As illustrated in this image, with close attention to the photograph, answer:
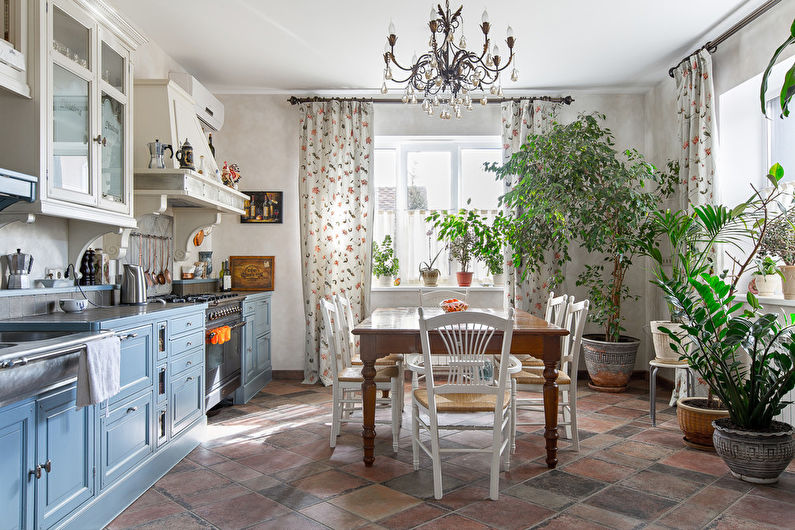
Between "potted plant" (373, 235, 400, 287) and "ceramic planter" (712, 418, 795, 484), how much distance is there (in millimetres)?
3287

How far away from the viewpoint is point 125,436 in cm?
255

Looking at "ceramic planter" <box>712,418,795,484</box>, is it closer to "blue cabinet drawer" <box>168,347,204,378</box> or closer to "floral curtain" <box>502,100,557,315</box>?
"floral curtain" <box>502,100,557,315</box>

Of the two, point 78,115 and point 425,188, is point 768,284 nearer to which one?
point 425,188

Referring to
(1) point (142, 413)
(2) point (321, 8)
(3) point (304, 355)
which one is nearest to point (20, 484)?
(1) point (142, 413)

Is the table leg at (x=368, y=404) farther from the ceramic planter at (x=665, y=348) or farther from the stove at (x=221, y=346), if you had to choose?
the ceramic planter at (x=665, y=348)

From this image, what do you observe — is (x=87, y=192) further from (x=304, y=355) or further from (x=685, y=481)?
(x=685, y=481)

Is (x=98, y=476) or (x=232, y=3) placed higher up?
(x=232, y=3)

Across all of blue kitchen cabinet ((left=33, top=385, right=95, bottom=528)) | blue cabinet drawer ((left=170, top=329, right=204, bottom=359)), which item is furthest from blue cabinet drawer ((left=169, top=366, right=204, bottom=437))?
blue kitchen cabinet ((left=33, top=385, right=95, bottom=528))

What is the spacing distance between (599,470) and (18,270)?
3.13 meters

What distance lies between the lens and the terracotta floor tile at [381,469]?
2881 millimetres

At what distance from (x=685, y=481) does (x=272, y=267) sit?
393 cm

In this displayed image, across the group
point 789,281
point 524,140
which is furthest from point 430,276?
point 789,281

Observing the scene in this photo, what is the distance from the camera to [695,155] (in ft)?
13.8

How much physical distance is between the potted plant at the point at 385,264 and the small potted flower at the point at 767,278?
3082 mm
